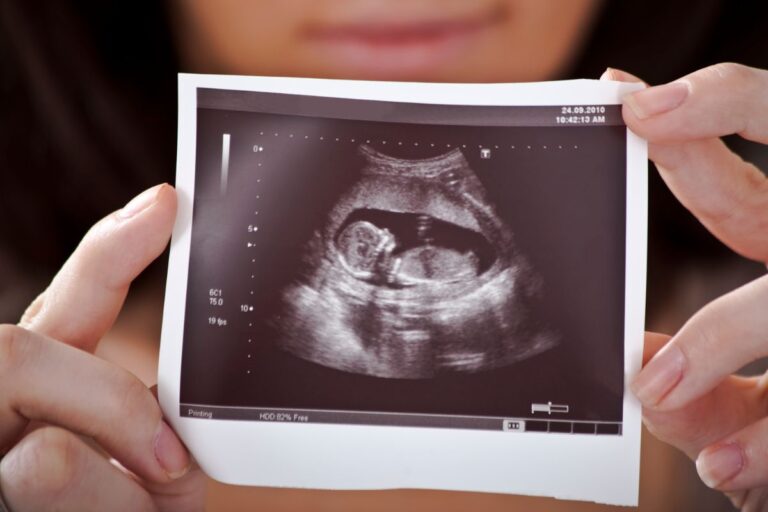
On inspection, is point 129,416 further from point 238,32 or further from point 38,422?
point 238,32

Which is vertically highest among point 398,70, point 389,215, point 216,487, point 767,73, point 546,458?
point 398,70

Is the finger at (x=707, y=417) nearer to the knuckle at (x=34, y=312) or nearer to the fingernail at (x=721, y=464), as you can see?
the fingernail at (x=721, y=464)

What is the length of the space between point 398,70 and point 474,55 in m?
0.12

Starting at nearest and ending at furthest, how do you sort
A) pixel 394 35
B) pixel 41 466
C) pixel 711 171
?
pixel 41 466 → pixel 711 171 → pixel 394 35

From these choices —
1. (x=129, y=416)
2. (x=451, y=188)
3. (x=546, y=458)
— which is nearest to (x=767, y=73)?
(x=451, y=188)

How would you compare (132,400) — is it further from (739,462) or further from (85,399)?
(739,462)

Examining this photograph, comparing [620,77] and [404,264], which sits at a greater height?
[620,77]

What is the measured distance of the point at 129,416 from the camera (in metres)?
0.75

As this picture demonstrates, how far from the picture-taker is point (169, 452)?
0.76 meters

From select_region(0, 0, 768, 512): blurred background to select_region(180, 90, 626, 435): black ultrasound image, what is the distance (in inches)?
15.9

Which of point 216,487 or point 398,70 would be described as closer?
point 398,70

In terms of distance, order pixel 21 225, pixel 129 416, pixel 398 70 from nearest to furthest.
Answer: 1. pixel 129 416
2. pixel 398 70
3. pixel 21 225

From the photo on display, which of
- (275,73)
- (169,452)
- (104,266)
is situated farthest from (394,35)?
(169,452)

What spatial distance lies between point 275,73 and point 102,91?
0.28m
